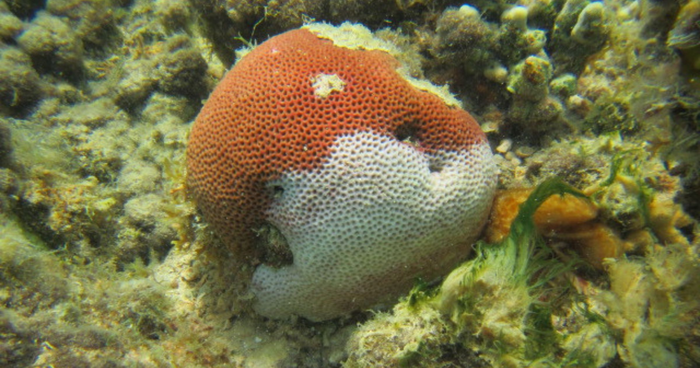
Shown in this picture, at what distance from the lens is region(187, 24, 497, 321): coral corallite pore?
2639 millimetres

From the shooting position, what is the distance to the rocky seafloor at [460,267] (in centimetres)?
219

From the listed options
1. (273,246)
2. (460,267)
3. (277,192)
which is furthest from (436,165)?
(273,246)

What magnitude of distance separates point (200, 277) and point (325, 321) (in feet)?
4.75

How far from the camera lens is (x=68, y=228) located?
3.79 metres

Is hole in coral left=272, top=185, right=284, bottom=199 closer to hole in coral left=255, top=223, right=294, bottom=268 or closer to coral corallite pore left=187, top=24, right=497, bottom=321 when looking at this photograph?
coral corallite pore left=187, top=24, right=497, bottom=321

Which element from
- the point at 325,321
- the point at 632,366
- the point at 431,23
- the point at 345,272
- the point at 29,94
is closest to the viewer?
the point at 632,366

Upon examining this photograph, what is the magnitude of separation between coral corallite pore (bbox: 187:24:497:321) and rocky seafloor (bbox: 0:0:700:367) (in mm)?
373

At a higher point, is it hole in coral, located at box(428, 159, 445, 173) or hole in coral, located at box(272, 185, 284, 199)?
hole in coral, located at box(428, 159, 445, 173)

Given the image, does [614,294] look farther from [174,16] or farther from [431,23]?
[174,16]

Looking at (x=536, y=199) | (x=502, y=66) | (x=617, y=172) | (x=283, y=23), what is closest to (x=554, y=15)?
(x=502, y=66)

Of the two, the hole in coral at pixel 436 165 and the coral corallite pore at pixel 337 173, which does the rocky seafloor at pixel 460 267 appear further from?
the hole in coral at pixel 436 165

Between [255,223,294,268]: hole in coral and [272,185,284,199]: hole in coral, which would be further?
[255,223,294,268]: hole in coral

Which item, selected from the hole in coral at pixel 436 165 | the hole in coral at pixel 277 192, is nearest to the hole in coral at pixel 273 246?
the hole in coral at pixel 277 192

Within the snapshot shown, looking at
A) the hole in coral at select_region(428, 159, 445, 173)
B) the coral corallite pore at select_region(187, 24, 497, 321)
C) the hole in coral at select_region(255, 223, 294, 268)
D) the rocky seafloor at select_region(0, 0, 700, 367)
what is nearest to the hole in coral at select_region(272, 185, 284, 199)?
the coral corallite pore at select_region(187, 24, 497, 321)
